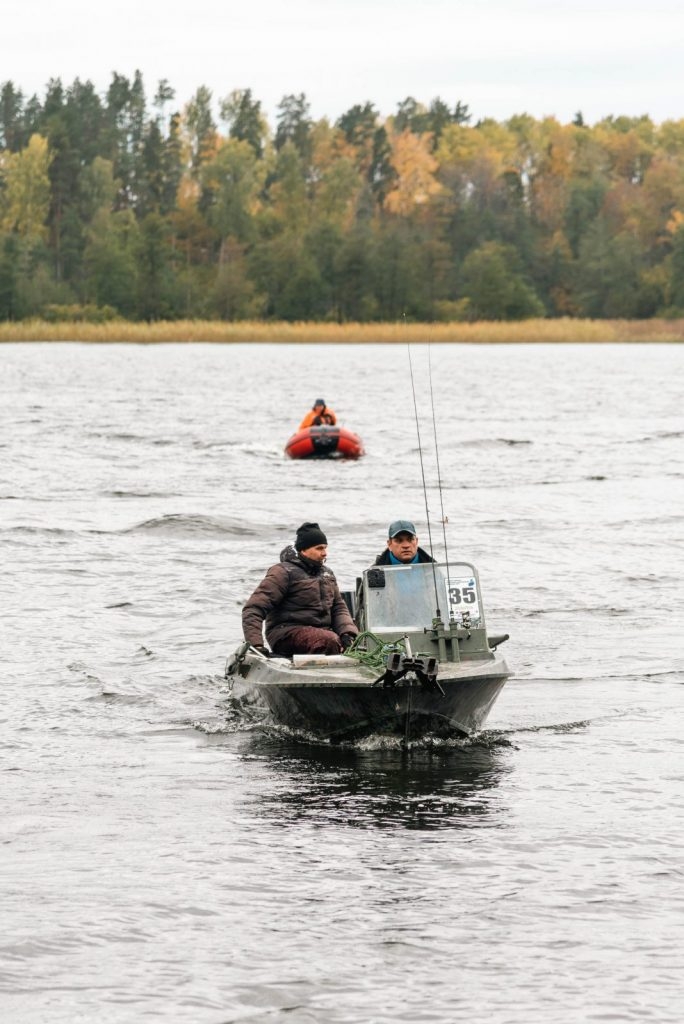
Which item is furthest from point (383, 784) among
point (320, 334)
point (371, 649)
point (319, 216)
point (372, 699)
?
point (319, 216)

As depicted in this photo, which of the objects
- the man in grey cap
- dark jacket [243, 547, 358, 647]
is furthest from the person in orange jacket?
the man in grey cap

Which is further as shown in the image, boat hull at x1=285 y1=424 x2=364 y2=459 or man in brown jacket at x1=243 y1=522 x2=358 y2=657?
boat hull at x1=285 y1=424 x2=364 y2=459

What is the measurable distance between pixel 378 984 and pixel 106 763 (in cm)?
467

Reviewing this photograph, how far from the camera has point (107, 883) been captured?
33.2ft

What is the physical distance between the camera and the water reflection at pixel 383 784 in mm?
11391

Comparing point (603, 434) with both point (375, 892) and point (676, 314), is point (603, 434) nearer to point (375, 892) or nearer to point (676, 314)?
point (375, 892)

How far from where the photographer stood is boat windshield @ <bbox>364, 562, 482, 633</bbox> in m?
13.5

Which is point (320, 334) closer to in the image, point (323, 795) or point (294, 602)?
point (294, 602)

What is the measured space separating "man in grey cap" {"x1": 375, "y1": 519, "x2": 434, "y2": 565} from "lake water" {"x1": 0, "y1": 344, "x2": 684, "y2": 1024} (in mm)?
1441

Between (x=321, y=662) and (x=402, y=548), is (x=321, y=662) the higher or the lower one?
the lower one

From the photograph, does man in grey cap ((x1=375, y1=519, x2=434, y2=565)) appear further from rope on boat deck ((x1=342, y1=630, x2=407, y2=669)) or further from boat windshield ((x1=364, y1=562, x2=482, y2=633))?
rope on boat deck ((x1=342, y1=630, x2=407, y2=669))

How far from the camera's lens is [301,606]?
1383cm

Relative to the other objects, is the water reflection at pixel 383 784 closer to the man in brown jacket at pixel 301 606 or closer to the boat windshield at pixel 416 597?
the man in brown jacket at pixel 301 606

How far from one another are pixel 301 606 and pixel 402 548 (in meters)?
0.93
